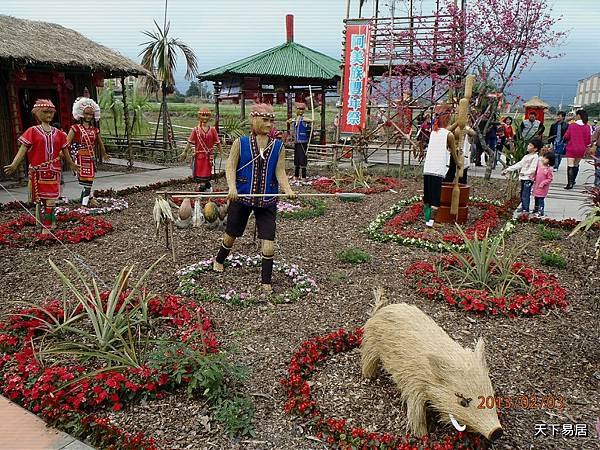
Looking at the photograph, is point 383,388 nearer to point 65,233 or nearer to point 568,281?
point 568,281

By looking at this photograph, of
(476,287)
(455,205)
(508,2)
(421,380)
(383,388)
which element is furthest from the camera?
(508,2)

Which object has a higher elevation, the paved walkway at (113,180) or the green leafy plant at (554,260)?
the paved walkway at (113,180)

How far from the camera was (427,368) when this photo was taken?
284cm

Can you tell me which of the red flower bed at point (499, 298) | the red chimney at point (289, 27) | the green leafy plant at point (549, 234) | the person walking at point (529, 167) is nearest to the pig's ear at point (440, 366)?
the red flower bed at point (499, 298)

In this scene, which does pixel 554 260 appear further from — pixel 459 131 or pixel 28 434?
pixel 28 434

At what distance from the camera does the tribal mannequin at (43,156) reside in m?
6.63

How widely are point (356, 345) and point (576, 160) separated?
9.52 metres

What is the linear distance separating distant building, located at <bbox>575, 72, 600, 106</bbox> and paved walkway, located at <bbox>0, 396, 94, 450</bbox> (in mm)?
59099

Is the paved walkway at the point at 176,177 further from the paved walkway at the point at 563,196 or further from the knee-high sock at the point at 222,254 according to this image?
the knee-high sock at the point at 222,254

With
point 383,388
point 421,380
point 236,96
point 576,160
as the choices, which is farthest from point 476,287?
point 236,96

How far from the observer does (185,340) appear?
379 cm

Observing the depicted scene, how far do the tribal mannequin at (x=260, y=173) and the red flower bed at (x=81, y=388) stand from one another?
4.62ft

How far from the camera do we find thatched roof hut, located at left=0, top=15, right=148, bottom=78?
32.8ft

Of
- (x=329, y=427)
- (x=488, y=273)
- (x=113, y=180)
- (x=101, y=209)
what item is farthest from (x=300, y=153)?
(x=329, y=427)
